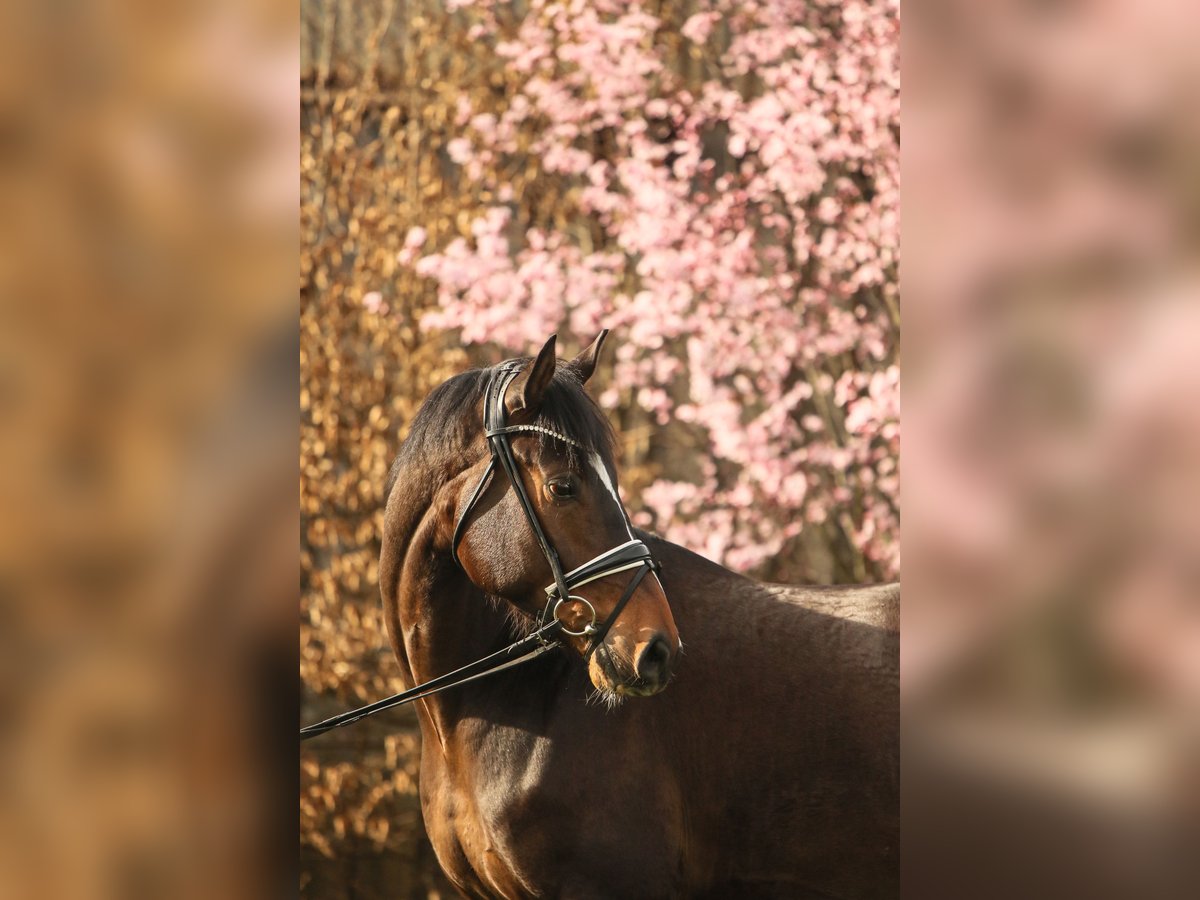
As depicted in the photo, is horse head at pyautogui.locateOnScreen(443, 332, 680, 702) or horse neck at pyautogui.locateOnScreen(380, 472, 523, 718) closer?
horse head at pyautogui.locateOnScreen(443, 332, 680, 702)

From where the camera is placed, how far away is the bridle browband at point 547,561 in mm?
1559

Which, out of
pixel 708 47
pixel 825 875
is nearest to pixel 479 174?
pixel 708 47

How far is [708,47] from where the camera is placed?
8.66 ft

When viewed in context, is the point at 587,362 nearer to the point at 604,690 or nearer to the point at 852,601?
the point at 604,690

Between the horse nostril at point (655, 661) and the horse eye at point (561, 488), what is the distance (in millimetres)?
259

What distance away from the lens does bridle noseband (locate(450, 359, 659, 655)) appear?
156cm

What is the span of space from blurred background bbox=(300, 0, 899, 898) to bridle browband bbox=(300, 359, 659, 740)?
0.93m

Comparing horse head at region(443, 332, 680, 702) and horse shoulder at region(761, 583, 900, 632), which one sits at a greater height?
horse head at region(443, 332, 680, 702)
